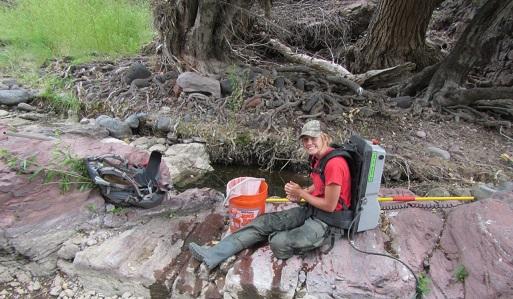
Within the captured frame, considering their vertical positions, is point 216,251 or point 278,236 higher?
point 278,236

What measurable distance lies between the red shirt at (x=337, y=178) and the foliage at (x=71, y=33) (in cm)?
619

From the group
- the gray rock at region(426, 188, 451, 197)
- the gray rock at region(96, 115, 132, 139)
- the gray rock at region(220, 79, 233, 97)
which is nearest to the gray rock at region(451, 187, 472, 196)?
the gray rock at region(426, 188, 451, 197)

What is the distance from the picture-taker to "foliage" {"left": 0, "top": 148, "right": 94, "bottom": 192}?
9.91 ft

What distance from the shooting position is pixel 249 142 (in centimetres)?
500

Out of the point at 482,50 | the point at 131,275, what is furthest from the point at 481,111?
the point at 131,275

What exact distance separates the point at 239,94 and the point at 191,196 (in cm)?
248

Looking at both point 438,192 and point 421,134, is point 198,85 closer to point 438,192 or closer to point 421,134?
point 421,134

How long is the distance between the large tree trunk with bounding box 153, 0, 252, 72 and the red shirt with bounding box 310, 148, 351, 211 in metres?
3.90

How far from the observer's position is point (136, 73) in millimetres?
6301

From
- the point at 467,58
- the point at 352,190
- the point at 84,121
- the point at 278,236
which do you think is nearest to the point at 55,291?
the point at 278,236

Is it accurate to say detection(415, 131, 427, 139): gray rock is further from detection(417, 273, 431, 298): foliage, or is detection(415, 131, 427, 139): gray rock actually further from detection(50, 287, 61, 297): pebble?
detection(50, 287, 61, 297): pebble

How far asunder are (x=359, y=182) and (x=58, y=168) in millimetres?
2277

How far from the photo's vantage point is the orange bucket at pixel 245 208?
9.25 ft

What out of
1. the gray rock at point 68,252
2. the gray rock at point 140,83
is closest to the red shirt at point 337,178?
the gray rock at point 68,252
